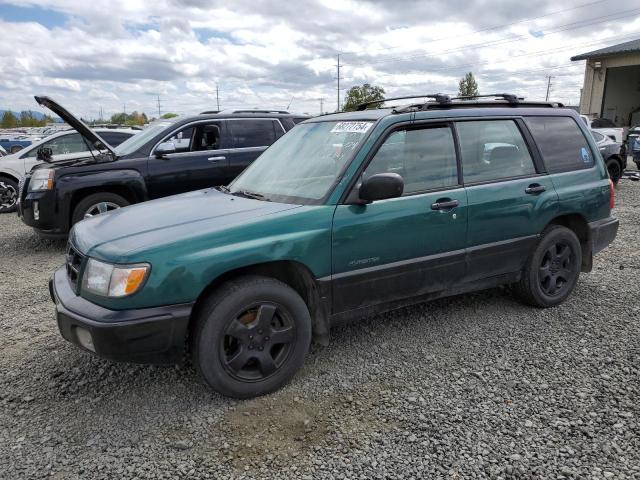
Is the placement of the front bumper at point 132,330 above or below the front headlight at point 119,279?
below

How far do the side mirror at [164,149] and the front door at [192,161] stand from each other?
1.6 inches

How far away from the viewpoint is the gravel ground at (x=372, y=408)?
259 centimetres

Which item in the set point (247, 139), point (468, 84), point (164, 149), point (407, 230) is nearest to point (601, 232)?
point (407, 230)

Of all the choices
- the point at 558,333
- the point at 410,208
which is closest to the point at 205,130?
the point at 410,208

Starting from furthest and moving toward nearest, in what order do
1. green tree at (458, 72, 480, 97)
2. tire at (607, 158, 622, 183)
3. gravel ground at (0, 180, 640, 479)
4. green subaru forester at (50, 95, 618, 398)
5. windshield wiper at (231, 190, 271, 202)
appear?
green tree at (458, 72, 480, 97)
tire at (607, 158, 622, 183)
windshield wiper at (231, 190, 271, 202)
green subaru forester at (50, 95, 618, 398)
gravel ground at (0, 180, 640, 479)

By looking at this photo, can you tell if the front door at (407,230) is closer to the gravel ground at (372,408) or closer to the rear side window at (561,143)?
the gravel ground at (372,408)

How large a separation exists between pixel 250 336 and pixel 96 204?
4.63 meters

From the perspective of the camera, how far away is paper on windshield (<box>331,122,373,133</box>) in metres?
3.66

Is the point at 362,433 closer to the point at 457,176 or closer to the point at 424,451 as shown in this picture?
the point at 424,451

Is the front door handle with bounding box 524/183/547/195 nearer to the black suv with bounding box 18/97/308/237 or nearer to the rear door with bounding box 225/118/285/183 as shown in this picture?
the rear door with bounding box 225/118/285/183

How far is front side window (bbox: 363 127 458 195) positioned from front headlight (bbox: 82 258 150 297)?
1577 mm

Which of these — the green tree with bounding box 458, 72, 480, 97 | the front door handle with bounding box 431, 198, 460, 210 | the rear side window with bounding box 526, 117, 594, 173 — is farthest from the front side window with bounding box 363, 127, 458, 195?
the green tree with bounding box 458, 72, 480, 97

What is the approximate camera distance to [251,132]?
7707 millimetres

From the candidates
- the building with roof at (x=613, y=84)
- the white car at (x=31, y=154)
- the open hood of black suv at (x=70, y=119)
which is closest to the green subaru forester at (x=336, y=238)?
the open hood of black suv at (x=70, y=119)
